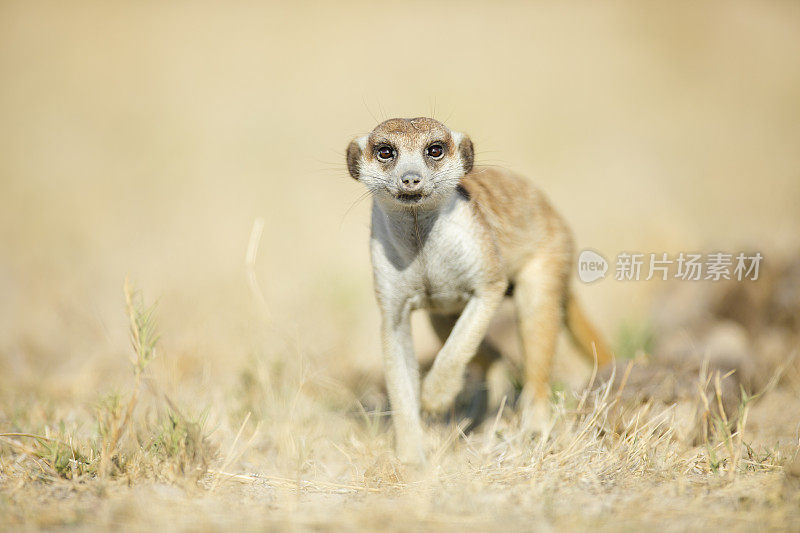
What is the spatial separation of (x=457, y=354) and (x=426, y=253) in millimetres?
633

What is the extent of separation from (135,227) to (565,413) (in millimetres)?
7785

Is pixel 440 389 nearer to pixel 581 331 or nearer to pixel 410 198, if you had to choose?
pixel 410 198

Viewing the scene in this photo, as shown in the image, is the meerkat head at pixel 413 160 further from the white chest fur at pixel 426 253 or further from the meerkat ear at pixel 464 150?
the white chest fur at pixel 426 253

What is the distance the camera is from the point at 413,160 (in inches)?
149

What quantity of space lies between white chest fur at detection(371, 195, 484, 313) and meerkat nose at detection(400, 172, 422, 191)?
14.6 inches

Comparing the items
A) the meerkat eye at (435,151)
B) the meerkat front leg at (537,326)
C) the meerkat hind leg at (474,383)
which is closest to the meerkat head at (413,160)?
the meerkat eye at (435,151)

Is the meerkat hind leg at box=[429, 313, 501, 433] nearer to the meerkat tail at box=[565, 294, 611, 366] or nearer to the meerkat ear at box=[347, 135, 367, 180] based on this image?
the meerkat tail at box=[565, 294, 611, 366]

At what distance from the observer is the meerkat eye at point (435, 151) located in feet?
12.8

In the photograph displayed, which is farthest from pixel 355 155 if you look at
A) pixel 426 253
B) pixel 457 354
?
pixel 457 354

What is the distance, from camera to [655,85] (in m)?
17.5

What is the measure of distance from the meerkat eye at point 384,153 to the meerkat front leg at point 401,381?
921 mm

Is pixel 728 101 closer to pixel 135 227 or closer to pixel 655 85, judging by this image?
pixel 655 85

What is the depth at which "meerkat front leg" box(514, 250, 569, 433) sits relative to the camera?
455 cm

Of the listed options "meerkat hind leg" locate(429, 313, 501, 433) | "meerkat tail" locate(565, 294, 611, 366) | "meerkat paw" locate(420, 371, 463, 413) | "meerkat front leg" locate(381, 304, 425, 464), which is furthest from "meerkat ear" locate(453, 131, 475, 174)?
"meerkat tail" locate(565, 294, 611, 366)
